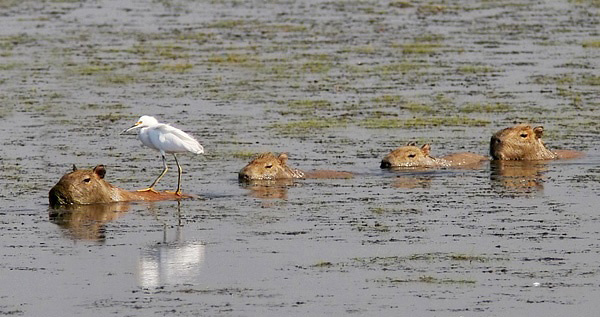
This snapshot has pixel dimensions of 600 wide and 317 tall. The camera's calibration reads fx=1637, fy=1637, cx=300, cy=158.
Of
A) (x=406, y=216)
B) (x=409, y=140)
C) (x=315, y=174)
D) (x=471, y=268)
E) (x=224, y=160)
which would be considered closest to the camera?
(x=471, y=268)

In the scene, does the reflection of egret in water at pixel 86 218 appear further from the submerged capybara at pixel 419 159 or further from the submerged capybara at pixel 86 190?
the submerged capybara at pixel 419 159

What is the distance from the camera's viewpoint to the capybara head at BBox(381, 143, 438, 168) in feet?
69.4

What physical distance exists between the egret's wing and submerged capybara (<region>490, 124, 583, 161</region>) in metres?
4.98

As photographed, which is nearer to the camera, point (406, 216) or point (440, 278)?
point (440, 278)

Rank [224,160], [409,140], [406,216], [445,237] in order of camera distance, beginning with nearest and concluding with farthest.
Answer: [445,237], [406,216], [224,160], [409,140]

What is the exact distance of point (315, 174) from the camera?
2027 cm

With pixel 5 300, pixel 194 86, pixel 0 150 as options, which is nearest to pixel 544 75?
pixel 194 86

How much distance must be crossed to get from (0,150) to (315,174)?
4.59m

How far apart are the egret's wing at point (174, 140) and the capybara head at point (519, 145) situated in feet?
16.3

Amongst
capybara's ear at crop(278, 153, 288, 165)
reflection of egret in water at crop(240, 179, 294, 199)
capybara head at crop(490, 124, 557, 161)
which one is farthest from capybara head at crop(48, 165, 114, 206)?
capybara head at crop(490, 124, 557, 161)

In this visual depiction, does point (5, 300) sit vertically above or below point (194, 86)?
below

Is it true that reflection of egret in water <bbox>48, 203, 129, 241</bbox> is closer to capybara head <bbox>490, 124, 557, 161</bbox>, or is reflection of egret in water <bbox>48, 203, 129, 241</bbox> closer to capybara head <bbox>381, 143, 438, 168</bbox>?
capybara head <bbox>381, 143, 438, 168</bbox>

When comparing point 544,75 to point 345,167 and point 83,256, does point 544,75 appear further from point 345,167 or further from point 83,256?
point 83,256

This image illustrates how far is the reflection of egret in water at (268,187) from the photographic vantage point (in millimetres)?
19266
